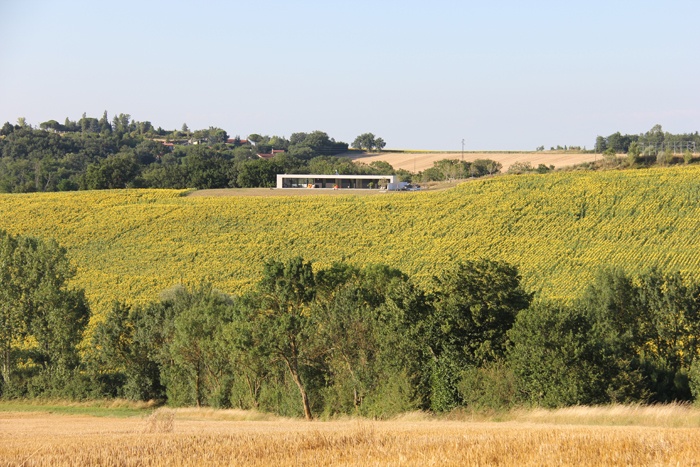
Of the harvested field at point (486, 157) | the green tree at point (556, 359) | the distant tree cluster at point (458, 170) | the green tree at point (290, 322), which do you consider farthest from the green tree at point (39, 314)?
the harvested field at point (486, 157)

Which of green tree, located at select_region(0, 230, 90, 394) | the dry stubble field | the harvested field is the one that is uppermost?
the harvested field

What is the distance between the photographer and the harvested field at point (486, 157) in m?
152

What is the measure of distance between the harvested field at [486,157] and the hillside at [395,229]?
54.6 m

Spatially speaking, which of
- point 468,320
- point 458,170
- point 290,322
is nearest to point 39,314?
point 290,322

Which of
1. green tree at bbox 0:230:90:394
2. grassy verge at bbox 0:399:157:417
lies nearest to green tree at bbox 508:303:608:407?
grassy verge at bbox 0:399:157:417

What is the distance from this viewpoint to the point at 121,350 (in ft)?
161

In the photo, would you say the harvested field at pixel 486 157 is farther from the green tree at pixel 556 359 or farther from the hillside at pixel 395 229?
the green tree at pixel 556 359

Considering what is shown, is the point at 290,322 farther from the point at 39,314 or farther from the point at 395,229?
the point at 395,229

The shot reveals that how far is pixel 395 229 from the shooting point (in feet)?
281

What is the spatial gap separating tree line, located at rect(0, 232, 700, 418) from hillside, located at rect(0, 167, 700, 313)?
59.5 ft

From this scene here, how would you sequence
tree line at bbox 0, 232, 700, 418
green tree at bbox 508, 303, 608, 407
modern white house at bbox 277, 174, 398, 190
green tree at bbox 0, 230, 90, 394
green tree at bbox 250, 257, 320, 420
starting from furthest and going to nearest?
modern white house at bbox 277, 174, 398, 190
green tree at bbox 0, 230, 90, 394
green tree at bbox 250, 257, 320, 420
tree line at bbox 0, 232, 700, 418
green tree at bbox 508, 303, 608, 407

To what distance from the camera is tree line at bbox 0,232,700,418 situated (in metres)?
33.1

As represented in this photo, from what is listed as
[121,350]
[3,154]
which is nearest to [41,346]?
[121,350]

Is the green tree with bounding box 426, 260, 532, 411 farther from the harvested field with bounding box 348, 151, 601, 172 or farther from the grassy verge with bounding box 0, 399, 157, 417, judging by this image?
the harvested field with bounding box 348, 151, 601, 172
